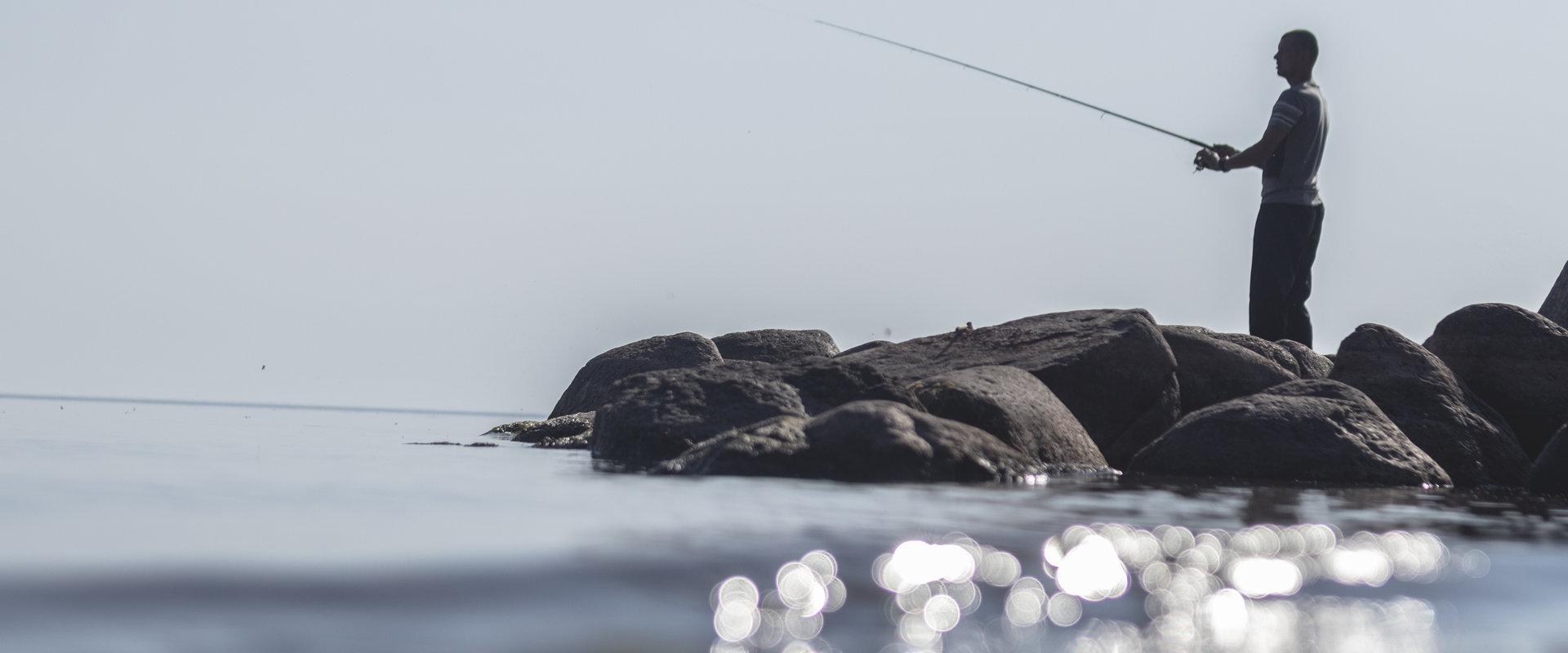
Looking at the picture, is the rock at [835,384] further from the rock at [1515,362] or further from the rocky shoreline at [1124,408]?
the rock at [1515,362]

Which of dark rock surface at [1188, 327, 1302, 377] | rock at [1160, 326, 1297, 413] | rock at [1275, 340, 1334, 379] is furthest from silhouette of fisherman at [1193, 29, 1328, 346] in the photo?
rock at [1160, 326, 1297, 413]

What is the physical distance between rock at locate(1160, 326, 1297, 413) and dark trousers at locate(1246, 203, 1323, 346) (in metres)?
0.90

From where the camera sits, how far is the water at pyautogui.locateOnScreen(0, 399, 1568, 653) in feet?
9.14

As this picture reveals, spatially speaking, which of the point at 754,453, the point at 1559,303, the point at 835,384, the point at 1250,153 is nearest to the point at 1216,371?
the point at 1250,153

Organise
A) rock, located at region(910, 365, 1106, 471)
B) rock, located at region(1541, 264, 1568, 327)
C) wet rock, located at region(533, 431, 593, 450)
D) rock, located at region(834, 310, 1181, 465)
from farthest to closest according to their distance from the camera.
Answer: rock, located at region(1541, 264, 1568, 327) < wet rock, located at region(533, 431, 593, 450) < rock, located at region(834, 310, 1181, 465) < rock, located at region(910, 365, 1106, 471)

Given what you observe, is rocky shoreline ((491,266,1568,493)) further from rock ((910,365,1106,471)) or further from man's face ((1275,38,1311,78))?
man's face ((1275,38,1311,78))

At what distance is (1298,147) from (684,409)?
5171 millimetres

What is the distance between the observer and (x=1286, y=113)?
32.1 feet

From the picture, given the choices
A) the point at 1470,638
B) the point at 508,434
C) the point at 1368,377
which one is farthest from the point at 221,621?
the point at 508,434

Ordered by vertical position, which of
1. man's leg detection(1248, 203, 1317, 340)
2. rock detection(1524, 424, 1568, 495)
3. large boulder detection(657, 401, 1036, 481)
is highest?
man's leg detection(1248, 203, 1317, 340)

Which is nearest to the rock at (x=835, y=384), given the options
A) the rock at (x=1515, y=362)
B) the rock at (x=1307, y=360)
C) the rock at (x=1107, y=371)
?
the rock at (x=1107, y=371)

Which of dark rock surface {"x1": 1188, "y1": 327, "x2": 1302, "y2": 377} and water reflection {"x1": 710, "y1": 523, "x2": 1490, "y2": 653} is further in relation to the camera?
dark rock surface {"x1": 1188, "y1": 327, "x2": 1302, "y2": 377}

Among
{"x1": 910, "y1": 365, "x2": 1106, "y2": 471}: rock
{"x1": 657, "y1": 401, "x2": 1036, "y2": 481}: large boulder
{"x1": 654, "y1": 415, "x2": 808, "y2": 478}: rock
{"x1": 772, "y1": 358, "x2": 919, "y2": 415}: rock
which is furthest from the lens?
{"x1": 772, "y1": 358, "x2": 919, "y2": 415}: rock

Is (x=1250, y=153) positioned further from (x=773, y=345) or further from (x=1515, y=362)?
(x=773, y=345)
